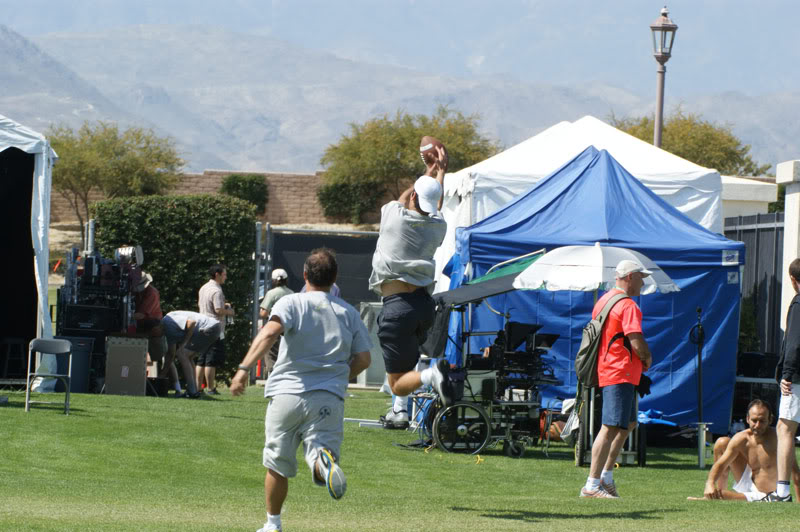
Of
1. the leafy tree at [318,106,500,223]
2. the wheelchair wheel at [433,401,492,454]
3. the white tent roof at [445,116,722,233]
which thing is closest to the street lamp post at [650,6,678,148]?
the white tent roof at [445,116,722,233]

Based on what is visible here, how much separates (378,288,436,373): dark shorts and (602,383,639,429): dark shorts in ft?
4.78

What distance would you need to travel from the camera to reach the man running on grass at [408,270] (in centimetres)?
811

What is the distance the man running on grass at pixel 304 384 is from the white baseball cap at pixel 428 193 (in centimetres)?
193

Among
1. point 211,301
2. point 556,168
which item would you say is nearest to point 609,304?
point 556,168

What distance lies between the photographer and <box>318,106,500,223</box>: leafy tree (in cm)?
4909

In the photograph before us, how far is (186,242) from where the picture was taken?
58.4ft

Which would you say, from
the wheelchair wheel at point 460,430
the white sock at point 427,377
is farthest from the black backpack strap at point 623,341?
the wheelchair wheel at point 460,430

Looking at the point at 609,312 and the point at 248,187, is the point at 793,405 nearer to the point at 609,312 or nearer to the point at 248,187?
the point at 609,312

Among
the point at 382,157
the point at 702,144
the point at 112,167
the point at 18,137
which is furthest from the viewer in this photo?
the point at 702,144

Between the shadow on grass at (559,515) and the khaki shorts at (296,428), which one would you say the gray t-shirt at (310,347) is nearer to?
the khaki shorts at (296,428)

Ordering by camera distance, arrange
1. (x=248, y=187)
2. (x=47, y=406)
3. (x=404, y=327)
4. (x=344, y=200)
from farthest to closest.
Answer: (x=344, y=200)
(x=248, y=187)
(x=47, y=406)
(x=404, y=327)

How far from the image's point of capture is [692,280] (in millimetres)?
13016

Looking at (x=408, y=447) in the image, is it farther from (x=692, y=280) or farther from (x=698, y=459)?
(x=692, y=280)

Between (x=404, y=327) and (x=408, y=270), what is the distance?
40 centimetres
